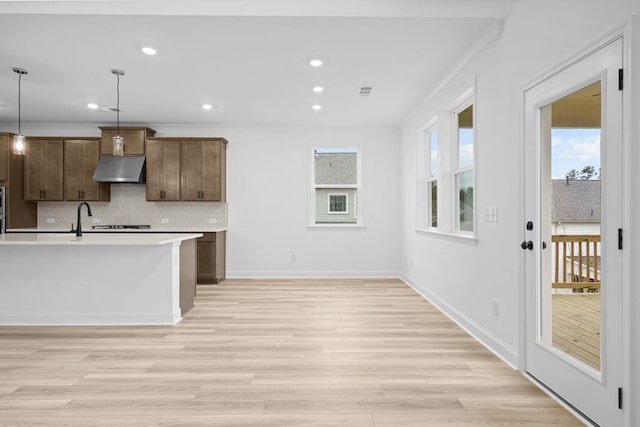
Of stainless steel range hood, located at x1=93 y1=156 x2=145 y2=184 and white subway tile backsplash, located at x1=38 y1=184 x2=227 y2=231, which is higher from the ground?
stainless steel range hood, located at x1=93 y1=156 x2=145 y2=184

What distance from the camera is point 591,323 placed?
81.4 inches

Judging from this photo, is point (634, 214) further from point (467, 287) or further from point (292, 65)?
point (292, 65)

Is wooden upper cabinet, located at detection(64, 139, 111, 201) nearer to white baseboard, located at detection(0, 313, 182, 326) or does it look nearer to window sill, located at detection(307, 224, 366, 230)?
white baseboard, located at detection(0, 313, 182, 326)

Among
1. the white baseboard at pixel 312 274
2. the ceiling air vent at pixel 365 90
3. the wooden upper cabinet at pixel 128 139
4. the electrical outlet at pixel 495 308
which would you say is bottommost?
the white baseboard at pixel 312 274

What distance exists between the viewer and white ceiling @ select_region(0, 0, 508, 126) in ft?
9.38

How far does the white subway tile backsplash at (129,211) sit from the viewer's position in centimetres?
668

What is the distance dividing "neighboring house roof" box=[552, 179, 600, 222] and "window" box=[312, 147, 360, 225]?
4.62 m

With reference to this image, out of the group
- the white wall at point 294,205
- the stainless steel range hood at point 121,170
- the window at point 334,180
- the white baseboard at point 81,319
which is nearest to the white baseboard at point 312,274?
the white wall at point 294,205

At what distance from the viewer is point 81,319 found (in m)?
3.93

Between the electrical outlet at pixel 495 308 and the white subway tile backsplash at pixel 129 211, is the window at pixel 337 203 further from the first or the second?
the electrical outlet at pixel 495 308

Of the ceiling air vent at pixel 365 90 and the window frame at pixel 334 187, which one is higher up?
the ceiling air vent at pixel 365 90

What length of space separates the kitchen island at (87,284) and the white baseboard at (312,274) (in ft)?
9.16

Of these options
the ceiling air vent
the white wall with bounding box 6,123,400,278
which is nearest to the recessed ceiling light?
the ceiling air vent

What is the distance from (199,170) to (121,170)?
117 centimetres
